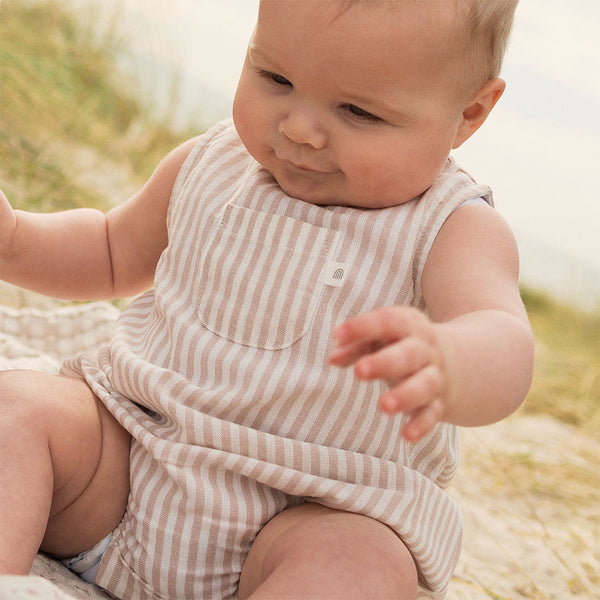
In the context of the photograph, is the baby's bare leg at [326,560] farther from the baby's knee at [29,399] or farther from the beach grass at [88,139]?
the beach grass at [88,139]

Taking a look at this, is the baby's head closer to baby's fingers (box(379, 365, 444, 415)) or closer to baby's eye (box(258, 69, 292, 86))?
baby's eye (box(258, 69, 292, 86))

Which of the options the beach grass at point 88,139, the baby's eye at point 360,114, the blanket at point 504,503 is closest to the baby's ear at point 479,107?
the baby's eye at point 360,114

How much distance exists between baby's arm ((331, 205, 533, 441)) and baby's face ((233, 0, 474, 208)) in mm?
86

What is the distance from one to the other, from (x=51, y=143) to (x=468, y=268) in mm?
1609

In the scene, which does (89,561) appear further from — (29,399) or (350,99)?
(350,99)

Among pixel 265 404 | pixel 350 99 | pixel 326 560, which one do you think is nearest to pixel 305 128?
pixel 350 99

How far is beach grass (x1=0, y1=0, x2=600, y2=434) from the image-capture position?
6.52 feet

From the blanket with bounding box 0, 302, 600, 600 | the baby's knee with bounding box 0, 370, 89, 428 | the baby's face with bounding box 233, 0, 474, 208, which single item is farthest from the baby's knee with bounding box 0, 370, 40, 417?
the baby's face with bounding box 233, 0, 474, 208

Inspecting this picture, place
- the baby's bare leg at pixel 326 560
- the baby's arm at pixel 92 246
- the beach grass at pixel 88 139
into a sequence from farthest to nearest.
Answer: the beach grass at pixel 88 139, the baby's arm at pixel 92 246, the baby's bare leg at pixel 326 560

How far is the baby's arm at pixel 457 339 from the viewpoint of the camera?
1.82ft

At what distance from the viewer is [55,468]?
2.61ft

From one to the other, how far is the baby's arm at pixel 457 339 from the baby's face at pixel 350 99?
0.09 m

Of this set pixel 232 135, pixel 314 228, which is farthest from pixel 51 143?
pixel 314 228

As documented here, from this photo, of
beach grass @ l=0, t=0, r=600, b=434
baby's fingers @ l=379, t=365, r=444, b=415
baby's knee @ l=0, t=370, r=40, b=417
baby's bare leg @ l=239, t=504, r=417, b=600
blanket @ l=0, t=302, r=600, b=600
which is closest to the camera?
baby's fingers @ l=379, t=365, r=444, b=415
